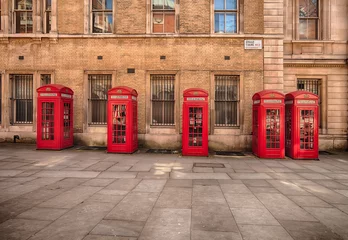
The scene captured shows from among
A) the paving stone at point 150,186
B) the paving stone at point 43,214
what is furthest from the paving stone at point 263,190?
the paving stone at point 43,214

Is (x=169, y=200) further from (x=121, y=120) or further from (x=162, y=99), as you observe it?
(x=162, y=99)

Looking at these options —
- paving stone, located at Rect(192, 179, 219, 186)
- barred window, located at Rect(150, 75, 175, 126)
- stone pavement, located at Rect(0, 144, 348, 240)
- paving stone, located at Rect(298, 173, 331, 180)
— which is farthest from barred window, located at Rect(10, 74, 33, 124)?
paving stone, located at Rect(298, 173, 331, 180)

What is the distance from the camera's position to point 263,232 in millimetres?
3312

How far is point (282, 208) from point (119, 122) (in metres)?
7.44

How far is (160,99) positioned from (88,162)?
497 centimetres

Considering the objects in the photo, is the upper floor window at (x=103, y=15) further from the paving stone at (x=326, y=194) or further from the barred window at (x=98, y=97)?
the paving stone at (x=326, y=194)

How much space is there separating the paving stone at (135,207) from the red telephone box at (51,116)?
7.04 meters

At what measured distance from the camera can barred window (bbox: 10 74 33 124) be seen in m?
12.2

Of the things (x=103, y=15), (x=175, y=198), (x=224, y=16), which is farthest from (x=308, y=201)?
(x=103, y=15)

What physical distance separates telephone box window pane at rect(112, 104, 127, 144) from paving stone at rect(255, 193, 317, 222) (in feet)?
21.5

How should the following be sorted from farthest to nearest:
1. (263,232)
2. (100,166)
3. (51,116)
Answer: (51,116), (100,166), (263,232)

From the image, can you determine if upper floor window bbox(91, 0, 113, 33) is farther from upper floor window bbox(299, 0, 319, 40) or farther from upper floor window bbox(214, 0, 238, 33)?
upper floor window bbox(299, 0, 319, 40)

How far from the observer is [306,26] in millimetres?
12586

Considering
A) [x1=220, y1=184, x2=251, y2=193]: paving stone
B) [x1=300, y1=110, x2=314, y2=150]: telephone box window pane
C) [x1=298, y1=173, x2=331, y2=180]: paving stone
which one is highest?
[x1=300, y1=110, x2=314, y2=150]: telephone box window pane
